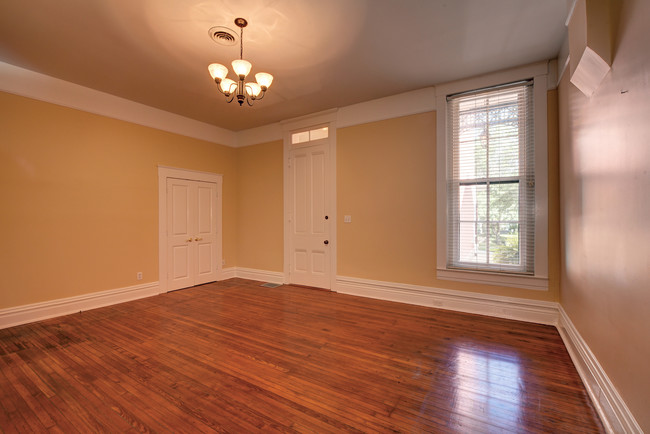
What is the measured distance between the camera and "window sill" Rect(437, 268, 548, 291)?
3.32 metres

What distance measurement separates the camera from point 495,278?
354 centimetres

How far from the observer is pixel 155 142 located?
4.79m

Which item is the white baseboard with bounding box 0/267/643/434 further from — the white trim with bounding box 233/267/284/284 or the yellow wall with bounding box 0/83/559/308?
the white trim with bounding box 233/267/284/284

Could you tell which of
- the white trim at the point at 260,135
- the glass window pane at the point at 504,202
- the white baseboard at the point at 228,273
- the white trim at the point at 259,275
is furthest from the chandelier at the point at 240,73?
the white baseboard at the point at 228,273

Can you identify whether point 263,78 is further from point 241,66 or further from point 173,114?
point 173,114

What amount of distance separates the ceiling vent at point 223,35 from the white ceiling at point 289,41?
0.06m

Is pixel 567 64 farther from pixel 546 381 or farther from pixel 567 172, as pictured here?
pixel 546 381

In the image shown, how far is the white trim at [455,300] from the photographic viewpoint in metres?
3.33

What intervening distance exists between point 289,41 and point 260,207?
3495mm

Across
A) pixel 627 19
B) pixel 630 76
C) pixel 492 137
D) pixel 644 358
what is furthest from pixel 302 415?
pixel 492 137

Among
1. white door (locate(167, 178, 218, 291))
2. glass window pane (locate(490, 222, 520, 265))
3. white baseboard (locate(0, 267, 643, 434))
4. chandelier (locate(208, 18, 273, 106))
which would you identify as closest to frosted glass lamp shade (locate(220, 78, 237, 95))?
chandelier (locate(208, 18, 273, 106))

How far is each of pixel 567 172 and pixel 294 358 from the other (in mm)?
3288

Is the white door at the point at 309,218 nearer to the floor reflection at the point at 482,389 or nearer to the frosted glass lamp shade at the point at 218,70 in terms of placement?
the frosted glass lamp shade at the point at 218,70

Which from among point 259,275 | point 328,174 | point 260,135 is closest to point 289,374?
point 328,174
